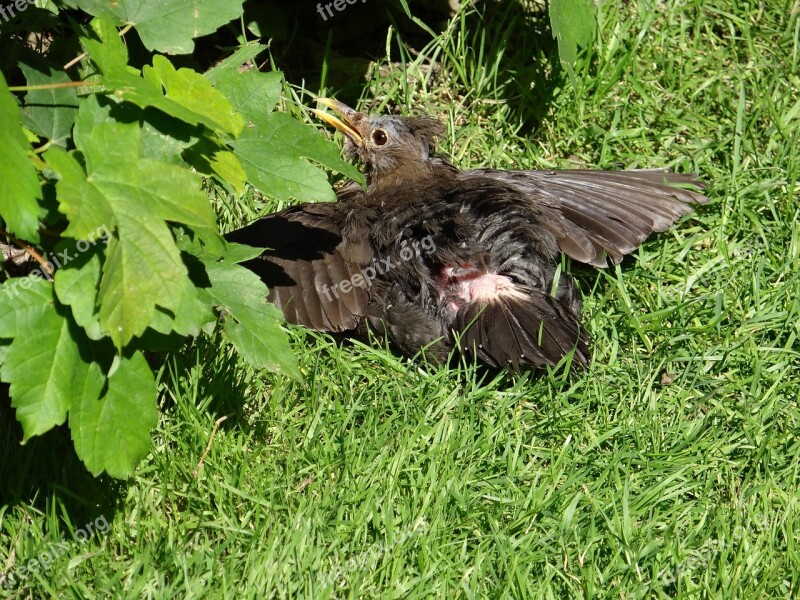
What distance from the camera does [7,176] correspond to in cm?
205

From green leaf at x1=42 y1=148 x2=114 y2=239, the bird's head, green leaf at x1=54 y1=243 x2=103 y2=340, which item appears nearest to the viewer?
green leaf at x1=42 y1=148 x2=114 y2=239

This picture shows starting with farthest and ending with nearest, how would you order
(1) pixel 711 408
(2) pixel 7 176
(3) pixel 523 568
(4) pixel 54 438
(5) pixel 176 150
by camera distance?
1. (1) pixel 711 408
2. (4) pixel 54 438
3. (3) pixel 523 568
4. (5) pixel 176 150
5. (2) pixel 7 176

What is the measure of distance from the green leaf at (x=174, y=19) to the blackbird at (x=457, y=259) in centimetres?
130

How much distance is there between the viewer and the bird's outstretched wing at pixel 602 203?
13.8 feet

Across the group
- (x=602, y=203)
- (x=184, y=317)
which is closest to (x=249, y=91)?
(x=184, y=317)

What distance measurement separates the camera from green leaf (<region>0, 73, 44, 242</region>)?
2.05 m

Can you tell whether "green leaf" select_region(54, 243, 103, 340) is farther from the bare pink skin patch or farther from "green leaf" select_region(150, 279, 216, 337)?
the bare pink skin patch

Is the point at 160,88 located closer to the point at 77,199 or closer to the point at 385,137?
the point at 77,199

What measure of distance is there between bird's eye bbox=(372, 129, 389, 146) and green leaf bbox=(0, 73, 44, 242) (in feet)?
8.96

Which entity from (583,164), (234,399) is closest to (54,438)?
(234,399)

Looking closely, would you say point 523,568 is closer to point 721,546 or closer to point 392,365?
point 721,546

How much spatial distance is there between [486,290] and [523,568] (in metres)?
1.21

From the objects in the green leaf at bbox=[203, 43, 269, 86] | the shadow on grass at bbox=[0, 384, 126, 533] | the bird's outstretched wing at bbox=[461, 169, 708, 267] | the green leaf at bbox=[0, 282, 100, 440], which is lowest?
the shadow on grass at bbox=[0, 384, 126, 533]

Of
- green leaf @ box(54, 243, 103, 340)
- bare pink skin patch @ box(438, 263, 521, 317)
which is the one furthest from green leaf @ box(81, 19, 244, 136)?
bare pink skin patch @ box(438, 263, 521, 317)
